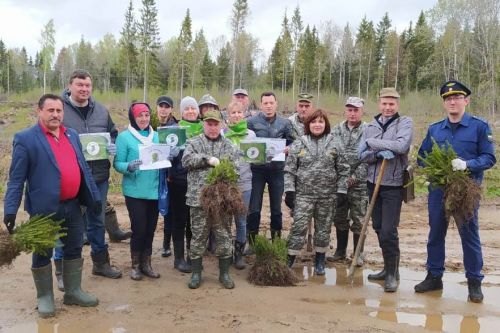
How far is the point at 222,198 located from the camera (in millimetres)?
4848

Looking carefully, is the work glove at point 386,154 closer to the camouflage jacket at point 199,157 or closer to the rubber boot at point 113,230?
the camouflage jacket at point 199,157

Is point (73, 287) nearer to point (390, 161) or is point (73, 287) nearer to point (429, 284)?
point (390, 161)

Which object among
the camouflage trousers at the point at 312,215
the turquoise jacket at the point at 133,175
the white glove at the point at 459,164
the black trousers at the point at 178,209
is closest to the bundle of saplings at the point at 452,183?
the white glove at the point at 459,164

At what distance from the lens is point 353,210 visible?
599cm

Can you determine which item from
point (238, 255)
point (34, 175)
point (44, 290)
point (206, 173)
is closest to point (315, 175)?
point (206, 173)

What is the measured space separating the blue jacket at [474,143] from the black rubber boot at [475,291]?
1115 millimetres

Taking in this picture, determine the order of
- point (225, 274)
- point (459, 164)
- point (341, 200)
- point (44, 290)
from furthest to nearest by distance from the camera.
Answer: point (341, 200), point (225, 274), point (459, 164), point (44, 290)

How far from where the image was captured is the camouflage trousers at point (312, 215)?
5.50 meters

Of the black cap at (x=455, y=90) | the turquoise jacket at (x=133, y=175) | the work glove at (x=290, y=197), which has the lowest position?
the work glove at (x=290, y=197)

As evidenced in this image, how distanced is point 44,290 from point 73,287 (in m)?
0.31

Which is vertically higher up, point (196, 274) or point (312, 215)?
point (312, 215)

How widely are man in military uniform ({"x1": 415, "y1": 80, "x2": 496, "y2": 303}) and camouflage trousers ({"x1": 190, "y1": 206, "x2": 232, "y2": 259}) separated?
7.58 ft

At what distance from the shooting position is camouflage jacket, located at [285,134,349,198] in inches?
214

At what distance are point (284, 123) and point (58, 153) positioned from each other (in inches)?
121
